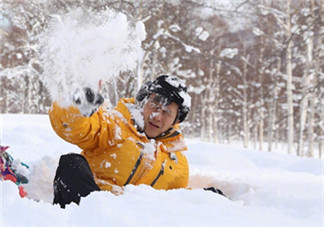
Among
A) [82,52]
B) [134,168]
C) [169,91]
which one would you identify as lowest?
[134,168]

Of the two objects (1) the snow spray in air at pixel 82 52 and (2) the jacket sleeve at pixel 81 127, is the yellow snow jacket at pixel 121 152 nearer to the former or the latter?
(2) the jacket sleeve at pixel 81 127

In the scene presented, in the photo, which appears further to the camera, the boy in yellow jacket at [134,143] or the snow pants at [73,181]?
the boy in yellow jacket at [134,143]

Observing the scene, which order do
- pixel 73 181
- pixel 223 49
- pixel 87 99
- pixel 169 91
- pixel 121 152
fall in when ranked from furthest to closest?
pixel 223 49 < pixel 169 91 < pixel 121 152 < pixel 73 181 < pixel 87 99

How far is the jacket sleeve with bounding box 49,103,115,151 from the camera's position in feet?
5.45

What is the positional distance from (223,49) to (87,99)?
16575 millimetres

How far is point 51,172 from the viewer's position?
299cm

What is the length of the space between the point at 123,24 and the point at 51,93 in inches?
20.1

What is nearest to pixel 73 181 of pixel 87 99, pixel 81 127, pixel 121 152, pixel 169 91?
pixel 81 127

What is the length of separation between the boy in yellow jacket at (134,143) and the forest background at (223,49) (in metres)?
3.00

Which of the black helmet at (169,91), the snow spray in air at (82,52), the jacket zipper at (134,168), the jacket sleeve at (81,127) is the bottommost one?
the jacket zipper at (134,168)

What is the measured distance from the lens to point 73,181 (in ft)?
5.72

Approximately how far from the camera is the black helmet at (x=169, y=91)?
7.32 ft

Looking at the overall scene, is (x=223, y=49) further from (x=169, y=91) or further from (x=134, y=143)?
(x=134, y=143)

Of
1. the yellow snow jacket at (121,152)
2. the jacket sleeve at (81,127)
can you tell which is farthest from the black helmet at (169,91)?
the jacket sleeve at (81,127)
